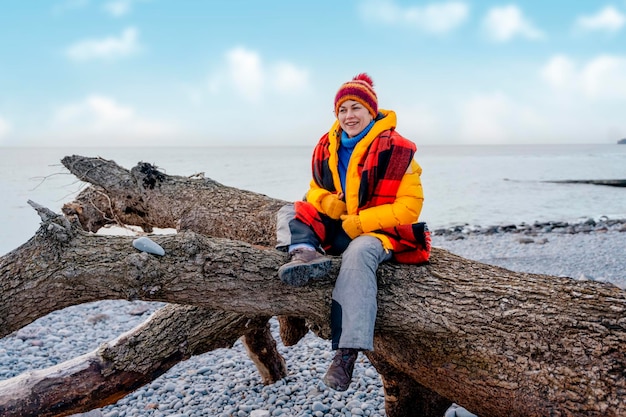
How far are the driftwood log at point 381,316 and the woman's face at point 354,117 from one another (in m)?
1.04

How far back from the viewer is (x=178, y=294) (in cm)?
340

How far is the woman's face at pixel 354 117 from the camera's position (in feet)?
12.7

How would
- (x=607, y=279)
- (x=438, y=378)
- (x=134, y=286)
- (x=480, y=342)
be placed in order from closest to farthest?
(x=134, y=286)
(x=480, y=342)
(x=438, y=378)
(x=607, y=279)

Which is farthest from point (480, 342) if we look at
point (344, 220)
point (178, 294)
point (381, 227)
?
point (178, 294)

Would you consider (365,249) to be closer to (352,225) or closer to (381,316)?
(352,225)

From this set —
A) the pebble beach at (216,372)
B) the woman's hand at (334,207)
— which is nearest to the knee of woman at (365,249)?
the woman's hand at (334,207)

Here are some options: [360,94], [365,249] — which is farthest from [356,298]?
[360,94]

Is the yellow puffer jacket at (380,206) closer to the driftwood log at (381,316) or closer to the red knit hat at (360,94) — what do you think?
the red knit hat at (360,94)

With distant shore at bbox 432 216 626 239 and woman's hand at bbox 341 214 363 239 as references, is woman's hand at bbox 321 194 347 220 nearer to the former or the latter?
woman's hand at bbox 341 214 363 239

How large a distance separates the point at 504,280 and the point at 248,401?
291 cm

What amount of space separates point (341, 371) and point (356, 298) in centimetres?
45

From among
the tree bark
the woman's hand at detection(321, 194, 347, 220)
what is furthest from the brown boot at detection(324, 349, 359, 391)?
the tree bark

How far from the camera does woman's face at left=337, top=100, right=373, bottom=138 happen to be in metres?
3.88

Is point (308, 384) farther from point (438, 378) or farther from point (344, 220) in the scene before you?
point (344, 220)
